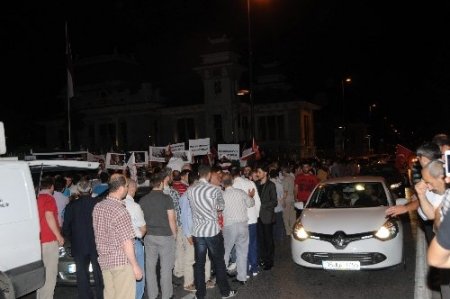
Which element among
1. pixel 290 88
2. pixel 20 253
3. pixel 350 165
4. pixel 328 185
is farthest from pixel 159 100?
pixel 20 253

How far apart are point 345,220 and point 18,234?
4.89m

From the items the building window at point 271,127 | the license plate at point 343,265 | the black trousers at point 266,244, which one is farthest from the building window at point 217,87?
the license plate at point 343,265

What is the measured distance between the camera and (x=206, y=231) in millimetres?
7035

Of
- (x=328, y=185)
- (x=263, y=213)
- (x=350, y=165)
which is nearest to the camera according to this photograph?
(x=263, y=213)

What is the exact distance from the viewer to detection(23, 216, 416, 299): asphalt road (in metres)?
7.18

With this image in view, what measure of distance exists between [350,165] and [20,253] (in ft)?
47.8

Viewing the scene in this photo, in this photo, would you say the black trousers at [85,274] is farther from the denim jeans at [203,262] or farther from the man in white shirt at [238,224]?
the man in white shirt at [238,224]

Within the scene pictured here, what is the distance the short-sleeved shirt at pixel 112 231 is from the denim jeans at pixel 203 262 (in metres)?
1.96

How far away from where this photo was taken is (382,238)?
301 inches

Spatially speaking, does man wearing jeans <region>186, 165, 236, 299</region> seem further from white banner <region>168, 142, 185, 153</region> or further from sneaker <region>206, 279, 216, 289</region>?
white banner <region>168, 142, 185, 153</region>

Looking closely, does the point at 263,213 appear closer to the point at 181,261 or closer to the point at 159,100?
the point at 181,261

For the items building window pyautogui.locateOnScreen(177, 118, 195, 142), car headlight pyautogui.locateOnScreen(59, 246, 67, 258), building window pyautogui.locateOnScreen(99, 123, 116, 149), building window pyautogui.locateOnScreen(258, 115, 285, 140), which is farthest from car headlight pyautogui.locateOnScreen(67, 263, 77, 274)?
building window pyautogui.locateOnScreen(99, 123, 116, 149)

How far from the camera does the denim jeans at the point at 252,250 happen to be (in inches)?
332

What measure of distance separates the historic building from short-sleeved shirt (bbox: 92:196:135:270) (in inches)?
1248
